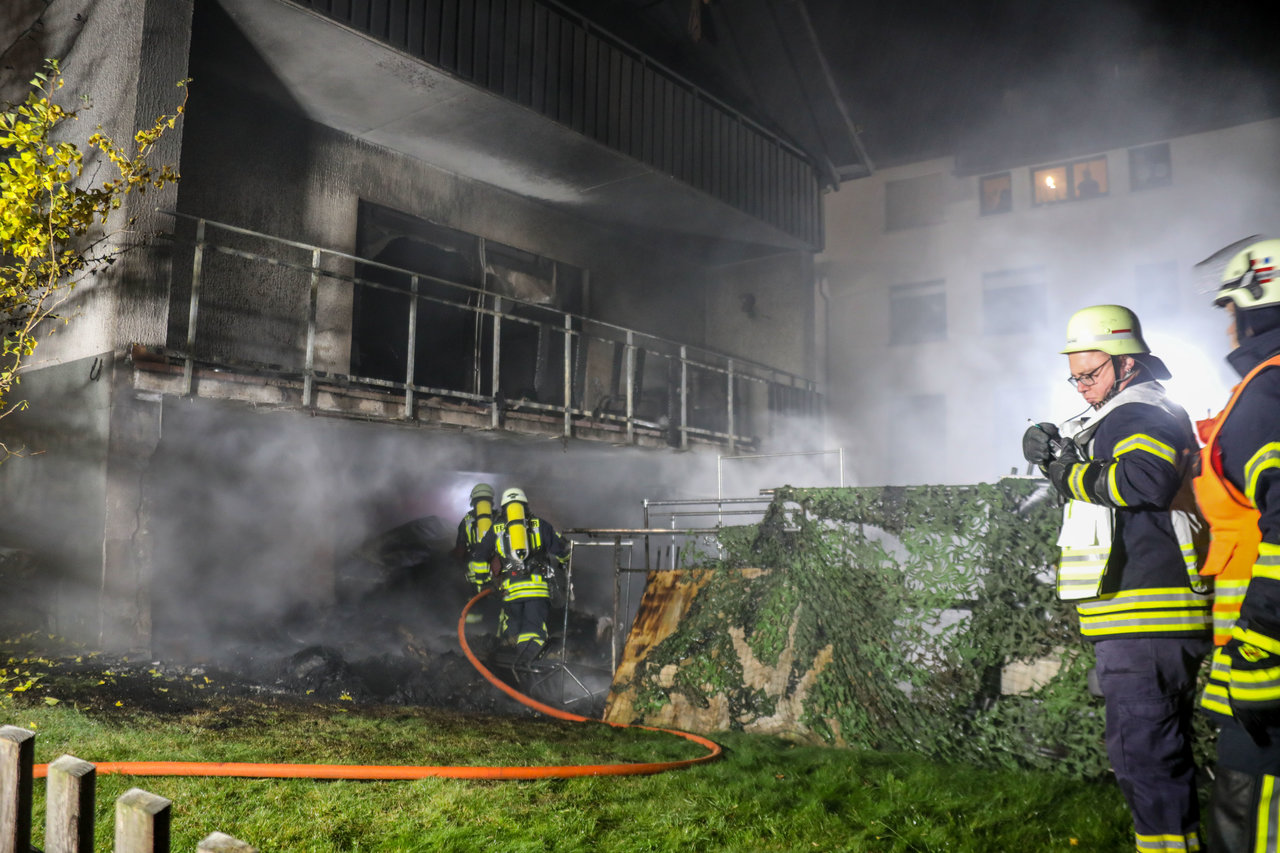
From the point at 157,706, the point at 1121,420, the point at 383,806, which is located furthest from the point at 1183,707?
the point at 157,706

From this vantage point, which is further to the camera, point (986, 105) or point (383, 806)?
point (986, 105)

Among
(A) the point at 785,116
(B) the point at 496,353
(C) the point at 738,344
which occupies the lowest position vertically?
(B) the point at 496,353

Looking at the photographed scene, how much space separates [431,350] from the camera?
11289 millimetres

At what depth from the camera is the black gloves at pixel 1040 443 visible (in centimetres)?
325

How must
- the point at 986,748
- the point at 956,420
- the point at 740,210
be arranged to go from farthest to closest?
the point at 956,420
the point at 740,210
the point at 986,748

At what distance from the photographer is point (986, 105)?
23.6 meters

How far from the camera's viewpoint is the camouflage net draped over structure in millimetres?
4316

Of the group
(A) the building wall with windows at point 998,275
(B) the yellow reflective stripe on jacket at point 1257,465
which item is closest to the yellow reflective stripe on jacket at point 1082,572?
(B) the yellow reflective stripe on jacket at point 1257,465

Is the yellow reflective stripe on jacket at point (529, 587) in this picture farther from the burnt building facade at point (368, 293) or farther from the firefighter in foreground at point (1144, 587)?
the firefighter in foreground at point (1144, 587)

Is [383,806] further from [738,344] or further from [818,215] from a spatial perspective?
[818,215]

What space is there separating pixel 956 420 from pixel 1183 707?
21.1m

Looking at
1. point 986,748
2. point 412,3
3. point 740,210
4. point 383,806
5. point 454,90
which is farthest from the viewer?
point 740,210

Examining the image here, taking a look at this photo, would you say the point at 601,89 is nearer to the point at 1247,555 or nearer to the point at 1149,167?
the point at 1247,555

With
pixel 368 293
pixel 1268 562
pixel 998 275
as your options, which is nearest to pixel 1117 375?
pixel 1268 562
